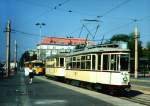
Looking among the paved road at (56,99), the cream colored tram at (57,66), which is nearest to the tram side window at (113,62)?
the paved road at (56,99)

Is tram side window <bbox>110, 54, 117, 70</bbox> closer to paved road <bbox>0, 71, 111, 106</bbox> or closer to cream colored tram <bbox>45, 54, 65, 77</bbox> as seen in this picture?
paved road <bbox>0, 71, 111, 106</bbox>

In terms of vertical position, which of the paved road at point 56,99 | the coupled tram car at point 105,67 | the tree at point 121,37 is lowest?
the paved road at point 56,99

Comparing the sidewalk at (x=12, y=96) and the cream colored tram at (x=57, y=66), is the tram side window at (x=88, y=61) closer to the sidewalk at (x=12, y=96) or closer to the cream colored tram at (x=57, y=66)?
the sidewalk at (x=12, y=96)

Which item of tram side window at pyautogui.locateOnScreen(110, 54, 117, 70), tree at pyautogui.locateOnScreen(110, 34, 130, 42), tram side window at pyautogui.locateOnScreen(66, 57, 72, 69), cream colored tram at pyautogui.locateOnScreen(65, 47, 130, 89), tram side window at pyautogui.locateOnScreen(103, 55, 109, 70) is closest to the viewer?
cream colored tram at pyautogui.locateOnScreen(65, 47, 130, 89)

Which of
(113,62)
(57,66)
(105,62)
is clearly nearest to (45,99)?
(113,62)

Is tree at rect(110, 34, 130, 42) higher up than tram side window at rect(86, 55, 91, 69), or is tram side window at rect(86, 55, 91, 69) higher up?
tree at rect(110, 34, 130, 42)

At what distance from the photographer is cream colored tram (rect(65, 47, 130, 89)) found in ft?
78.3

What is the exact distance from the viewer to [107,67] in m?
25.0

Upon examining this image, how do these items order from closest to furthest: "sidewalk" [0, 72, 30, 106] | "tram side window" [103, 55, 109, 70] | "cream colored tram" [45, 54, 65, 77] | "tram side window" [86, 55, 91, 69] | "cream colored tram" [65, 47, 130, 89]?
"sidewalk" [0, 72, 30, 106]
"cream colored tram" [65, 47, 130, 89]
"tram side window" [103, 55, 109, 70]
"tram side window" [86, 55, 91, 69]
"cream colored tram" [45, 54, 65, 77]

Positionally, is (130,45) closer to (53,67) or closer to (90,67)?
(53,67)

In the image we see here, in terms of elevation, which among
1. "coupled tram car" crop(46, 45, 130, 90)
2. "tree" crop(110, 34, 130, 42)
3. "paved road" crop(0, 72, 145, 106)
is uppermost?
"tree" crop(110, 34, 130, 42)

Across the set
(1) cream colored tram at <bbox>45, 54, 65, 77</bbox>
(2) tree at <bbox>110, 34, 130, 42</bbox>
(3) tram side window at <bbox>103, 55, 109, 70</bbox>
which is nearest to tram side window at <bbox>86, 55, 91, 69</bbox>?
(3) tram side window at <bbox>103, 55, 109, 70</bbox>

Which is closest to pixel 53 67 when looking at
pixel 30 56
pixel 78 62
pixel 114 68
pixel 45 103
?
pixel 78 62

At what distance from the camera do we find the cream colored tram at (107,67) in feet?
78.3
